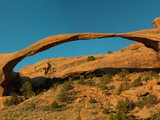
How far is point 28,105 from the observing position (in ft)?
63.8

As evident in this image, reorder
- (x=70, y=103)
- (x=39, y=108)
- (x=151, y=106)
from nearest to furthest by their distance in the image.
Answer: (x=151, y=106)
(x=39, y=108)
(x=70, y=103)

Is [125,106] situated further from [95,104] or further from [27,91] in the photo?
[27,91]

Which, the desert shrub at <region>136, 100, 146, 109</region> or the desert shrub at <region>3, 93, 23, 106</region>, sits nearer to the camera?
the desert shrub at <region>136, 100, 146, 109</region>

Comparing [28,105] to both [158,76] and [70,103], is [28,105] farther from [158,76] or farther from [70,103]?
[158,76]

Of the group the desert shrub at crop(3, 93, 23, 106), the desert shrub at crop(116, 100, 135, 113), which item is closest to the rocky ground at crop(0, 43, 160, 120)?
the desert shrub at crop(116, 100, 135, 113)

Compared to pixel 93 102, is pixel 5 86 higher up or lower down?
higher up

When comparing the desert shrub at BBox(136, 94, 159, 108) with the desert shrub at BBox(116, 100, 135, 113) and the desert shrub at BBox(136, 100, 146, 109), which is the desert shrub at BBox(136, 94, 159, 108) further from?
the desert shrub at BBox(116, 100, 135, 113)

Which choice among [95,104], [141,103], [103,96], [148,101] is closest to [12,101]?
[95,104]

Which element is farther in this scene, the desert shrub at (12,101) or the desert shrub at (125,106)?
the desert shrub at (12,101)

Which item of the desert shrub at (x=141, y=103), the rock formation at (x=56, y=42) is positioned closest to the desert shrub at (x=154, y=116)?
the desert shrub at (x=141, y=103)

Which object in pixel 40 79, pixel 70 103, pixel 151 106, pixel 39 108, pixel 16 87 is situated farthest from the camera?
pixel 40 79

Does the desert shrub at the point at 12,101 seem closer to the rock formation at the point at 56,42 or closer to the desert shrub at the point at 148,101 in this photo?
the rock formation at the point at 56,42

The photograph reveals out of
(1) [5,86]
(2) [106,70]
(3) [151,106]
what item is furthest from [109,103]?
(1) [5,86]

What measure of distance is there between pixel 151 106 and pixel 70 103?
8.51 metres
